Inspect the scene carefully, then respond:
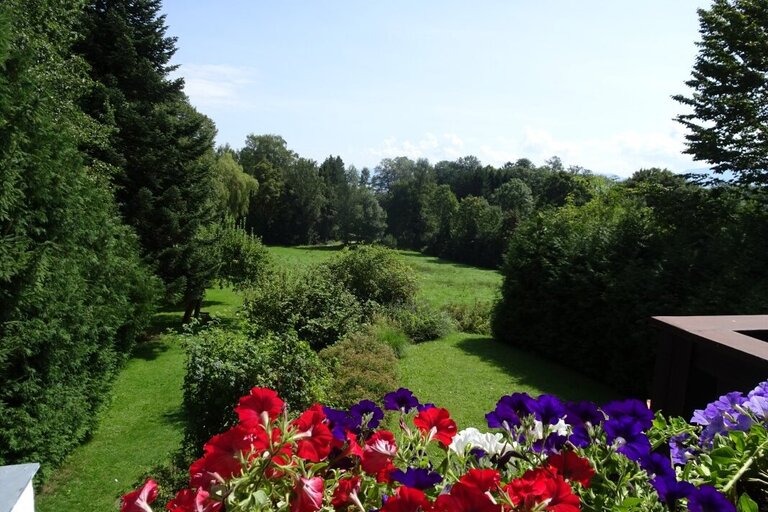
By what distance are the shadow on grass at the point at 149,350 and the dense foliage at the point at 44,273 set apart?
5.14 metres

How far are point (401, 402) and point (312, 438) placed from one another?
1.13 feet

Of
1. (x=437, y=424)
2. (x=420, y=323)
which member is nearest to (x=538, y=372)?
(x=420, y=323)

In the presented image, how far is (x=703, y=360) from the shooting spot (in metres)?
2.10

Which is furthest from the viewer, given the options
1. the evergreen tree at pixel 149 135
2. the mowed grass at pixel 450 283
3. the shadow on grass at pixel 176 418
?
the mowed grass at pixel 450 283

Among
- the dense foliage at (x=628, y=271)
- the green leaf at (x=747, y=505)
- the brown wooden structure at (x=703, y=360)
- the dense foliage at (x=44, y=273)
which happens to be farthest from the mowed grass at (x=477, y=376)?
the green leaf at (x=747, y=505)

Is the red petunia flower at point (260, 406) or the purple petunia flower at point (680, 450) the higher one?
the red petunia flower at point (260, 406)

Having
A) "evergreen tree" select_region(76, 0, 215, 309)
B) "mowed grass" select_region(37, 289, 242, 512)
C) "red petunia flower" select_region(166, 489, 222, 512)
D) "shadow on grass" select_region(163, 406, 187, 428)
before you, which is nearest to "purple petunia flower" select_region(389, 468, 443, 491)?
"red petunia flower" select_region(166, 489, 222, 512)

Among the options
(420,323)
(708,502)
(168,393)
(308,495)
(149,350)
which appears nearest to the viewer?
(708,502)

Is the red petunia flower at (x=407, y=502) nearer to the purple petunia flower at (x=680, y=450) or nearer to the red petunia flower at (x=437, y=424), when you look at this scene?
the red petunia flower at (x=437, y=424)

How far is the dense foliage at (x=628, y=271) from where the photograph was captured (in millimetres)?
9352

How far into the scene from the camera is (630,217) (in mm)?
11703

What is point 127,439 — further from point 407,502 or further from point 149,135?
point 407,502

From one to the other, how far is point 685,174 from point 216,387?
1023cm

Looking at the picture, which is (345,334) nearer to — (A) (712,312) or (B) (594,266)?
(B) (594,266)
